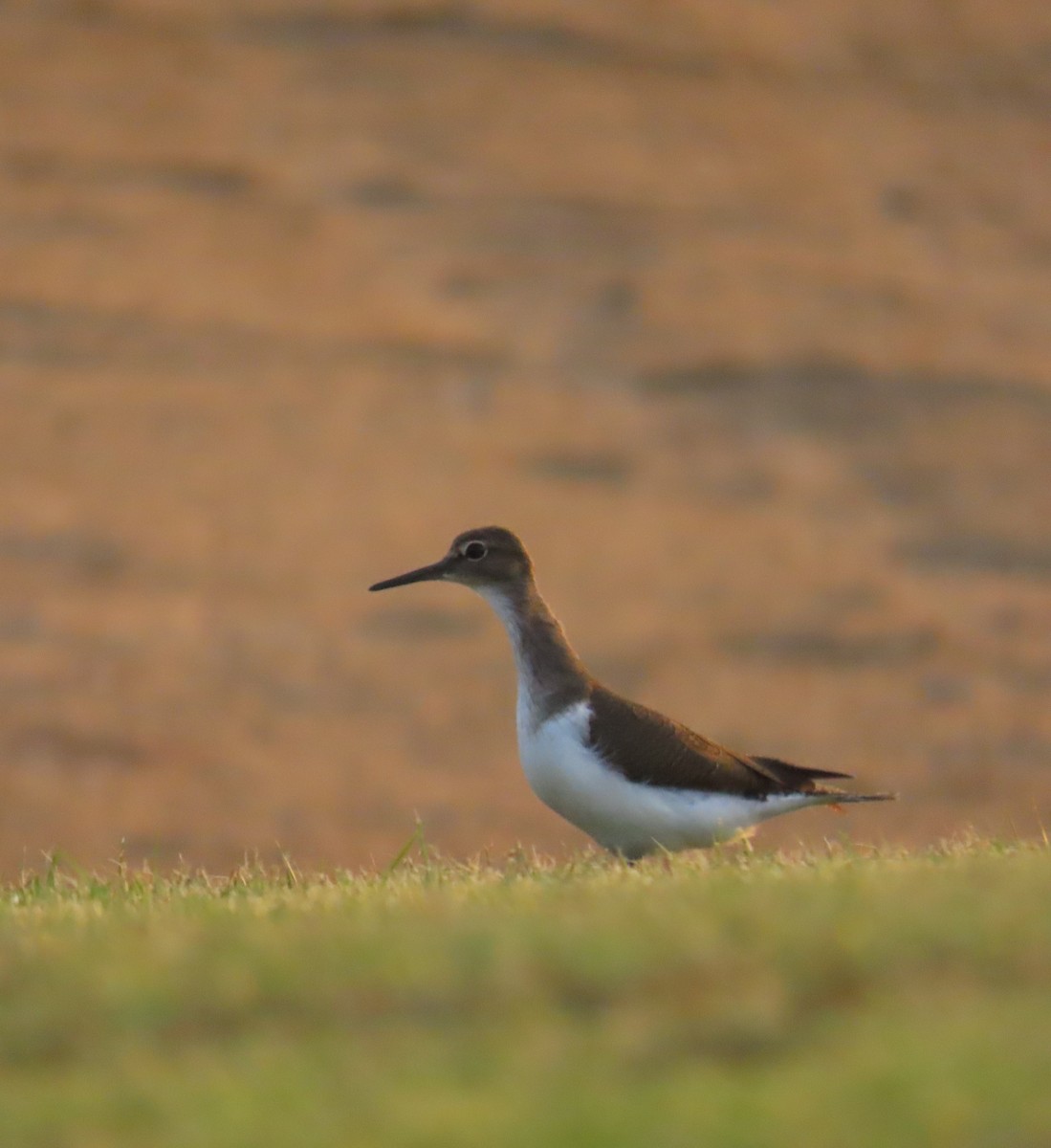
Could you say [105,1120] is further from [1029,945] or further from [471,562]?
[471,562]

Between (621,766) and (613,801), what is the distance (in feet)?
0.47

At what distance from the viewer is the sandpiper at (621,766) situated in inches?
318

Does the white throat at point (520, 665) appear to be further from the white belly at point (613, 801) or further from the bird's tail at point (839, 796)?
the bird's tail at point (839, 796)

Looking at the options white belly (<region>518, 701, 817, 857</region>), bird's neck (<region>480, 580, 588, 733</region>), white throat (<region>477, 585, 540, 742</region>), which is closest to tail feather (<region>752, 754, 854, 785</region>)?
white belly (<region>518, 701, 817, 857</region>)

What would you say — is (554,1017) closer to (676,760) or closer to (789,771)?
(676,760)

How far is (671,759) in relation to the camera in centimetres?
820

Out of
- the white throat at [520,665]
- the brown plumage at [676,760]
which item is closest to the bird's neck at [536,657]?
the white throat at [520,665]

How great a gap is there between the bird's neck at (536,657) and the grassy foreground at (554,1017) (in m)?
1.96

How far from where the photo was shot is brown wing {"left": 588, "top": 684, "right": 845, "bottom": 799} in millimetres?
8094

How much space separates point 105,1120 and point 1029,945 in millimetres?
2377

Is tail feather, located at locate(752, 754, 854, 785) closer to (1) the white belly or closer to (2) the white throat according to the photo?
(1) the white belly

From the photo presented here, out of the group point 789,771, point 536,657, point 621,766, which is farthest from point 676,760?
point 536,657

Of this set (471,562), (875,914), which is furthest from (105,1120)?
(471,562)

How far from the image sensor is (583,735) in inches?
319
